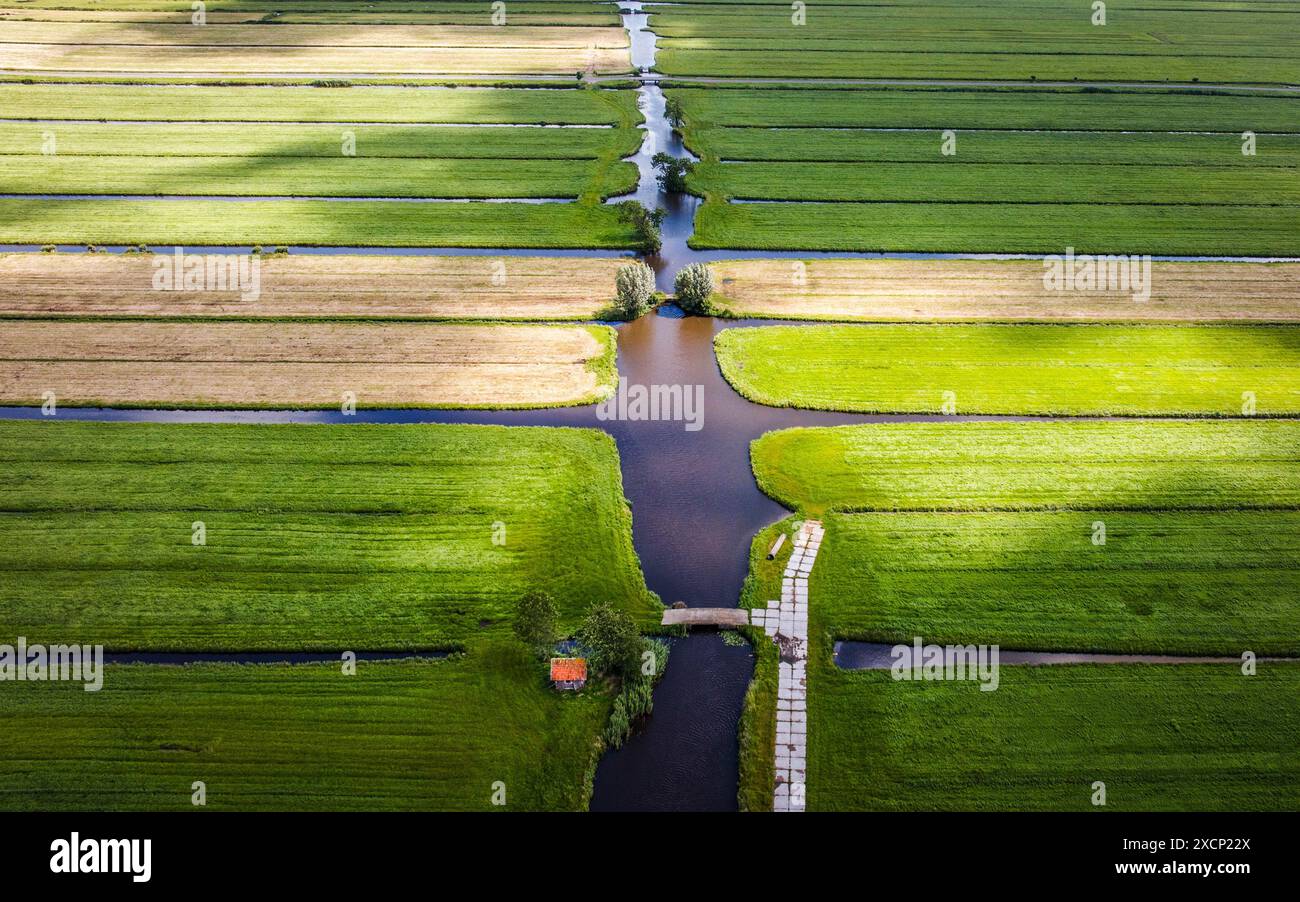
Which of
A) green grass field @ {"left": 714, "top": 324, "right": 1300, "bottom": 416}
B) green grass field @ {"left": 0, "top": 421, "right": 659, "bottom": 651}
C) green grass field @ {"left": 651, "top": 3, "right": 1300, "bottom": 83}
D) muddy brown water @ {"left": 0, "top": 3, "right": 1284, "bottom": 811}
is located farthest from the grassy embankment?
green grass field @ {"left": 0, "top": 421, "right": 659, "bottom": 651}

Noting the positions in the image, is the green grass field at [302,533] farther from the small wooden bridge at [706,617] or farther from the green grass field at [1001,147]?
the green grass field at [1001,147]

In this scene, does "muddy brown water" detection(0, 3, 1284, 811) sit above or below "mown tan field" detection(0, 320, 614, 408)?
below

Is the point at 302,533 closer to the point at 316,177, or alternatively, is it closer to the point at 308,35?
the point at 316,177

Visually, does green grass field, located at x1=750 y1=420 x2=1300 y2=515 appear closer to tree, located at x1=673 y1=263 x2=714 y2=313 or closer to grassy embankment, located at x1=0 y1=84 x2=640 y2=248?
tree, located at x1=673 y1=263 x2=714 y2=313

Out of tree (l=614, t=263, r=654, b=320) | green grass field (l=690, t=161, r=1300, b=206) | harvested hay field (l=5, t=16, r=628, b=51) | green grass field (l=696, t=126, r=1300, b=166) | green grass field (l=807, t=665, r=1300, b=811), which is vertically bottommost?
green grass field (l=807, t=665, r=1300, b=811)

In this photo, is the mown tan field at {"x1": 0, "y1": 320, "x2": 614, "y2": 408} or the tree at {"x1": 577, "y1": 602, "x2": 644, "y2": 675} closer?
the tree at {"x1": 577, "y1": 602, "x2": 644, "y2": 675}

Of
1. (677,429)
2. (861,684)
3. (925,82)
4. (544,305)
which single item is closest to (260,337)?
(544,305)

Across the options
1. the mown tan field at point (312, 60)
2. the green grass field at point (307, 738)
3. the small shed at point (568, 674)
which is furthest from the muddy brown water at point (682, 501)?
the mown tan field at point (312, 60)

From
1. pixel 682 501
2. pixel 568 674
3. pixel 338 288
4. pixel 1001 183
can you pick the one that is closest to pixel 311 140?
pixel 338 288

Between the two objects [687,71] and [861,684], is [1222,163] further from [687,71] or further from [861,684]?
[861,684]
